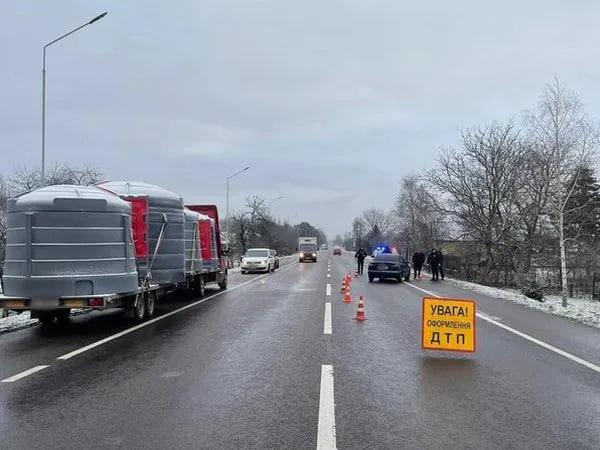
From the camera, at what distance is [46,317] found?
42.0 ft

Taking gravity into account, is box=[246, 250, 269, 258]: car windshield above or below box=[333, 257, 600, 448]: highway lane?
above

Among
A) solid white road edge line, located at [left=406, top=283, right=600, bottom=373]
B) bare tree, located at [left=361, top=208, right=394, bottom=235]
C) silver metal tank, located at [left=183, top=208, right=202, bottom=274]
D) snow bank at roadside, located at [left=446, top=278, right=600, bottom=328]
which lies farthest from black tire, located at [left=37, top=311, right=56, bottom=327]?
bare tree, located at [left=361, top=208, right=394, bottom=235]

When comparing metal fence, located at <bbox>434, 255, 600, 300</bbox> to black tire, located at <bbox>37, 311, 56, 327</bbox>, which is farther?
metal fence, located at <bbox>434, 255, 600, 300</bbox>

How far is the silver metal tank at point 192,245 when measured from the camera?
60.8 feet

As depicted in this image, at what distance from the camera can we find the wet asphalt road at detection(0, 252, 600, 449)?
5.31m

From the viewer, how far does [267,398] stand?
6.61m

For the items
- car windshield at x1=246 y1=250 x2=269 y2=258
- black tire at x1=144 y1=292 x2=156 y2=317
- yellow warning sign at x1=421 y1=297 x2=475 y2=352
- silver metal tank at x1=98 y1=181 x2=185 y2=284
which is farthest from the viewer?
car windshield at x1=246 y1=250 x2=269 y2=258

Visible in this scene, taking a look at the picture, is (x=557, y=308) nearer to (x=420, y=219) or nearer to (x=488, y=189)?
(x=488, y=189)

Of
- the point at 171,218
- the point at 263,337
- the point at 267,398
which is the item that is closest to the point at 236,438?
the point at 267,398

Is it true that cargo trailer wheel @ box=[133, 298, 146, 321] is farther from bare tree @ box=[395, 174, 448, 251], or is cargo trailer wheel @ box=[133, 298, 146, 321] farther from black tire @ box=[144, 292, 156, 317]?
bare tree @ box=[395, 174, 448, 251]

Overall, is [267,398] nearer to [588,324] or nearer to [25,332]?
[25,332]

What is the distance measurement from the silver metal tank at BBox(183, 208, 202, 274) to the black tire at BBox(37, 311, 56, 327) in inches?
226

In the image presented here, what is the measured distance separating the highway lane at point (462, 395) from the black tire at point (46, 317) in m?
6.39

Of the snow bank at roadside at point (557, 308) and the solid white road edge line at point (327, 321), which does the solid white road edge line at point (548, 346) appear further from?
the solid white road edge line at point (327, 321)
